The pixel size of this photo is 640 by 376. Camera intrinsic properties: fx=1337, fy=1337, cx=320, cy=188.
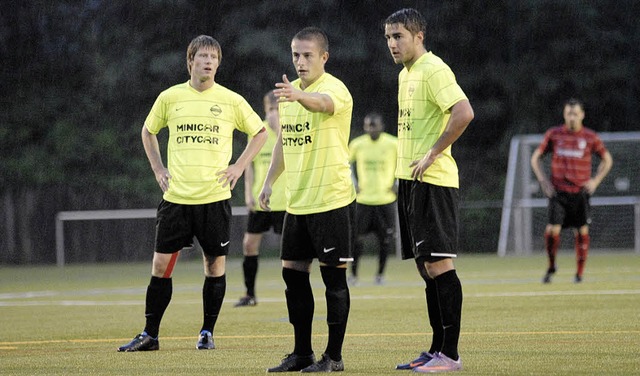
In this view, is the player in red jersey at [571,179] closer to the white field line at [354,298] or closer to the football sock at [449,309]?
the white field line at [354,298]

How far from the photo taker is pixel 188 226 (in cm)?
955

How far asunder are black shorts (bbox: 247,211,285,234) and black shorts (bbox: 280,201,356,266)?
6281mm

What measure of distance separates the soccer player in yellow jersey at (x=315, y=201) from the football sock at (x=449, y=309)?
56 cm

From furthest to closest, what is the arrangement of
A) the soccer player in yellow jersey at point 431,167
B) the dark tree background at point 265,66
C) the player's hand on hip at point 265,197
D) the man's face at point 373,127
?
the dark tree background at point 265,66, the man's face at point 373,127, the player's hand on hip at point 265,197, the soccer player in yellow jersey at point 431,167

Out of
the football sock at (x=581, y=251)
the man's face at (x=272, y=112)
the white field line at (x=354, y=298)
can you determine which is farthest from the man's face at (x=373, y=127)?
the man's face at (x=272, y=112)

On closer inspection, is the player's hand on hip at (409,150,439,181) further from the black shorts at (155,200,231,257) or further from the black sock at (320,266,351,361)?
the black shorts at (155,200,231,257)

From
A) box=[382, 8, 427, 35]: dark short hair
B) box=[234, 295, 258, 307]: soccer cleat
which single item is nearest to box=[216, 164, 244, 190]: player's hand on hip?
box=[382, 8, 427, 35]: dark short hair

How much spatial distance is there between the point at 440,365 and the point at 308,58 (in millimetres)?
1918

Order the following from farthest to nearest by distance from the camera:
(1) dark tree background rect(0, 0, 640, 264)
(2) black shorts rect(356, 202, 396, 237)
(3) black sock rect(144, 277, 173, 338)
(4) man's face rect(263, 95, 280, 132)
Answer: (1) dark tree background rect(0, 0, 640, 264), (2) black shorts rect(356, 202, 396, 237), (4) man's face rect(263, 95, 280, 132), (3) black sock rect(144, 277, 173, 338)

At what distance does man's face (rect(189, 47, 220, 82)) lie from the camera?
9.54m

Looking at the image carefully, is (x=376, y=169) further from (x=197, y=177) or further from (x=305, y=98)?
(x=305, y=98)

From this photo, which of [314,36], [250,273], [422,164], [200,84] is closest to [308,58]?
[314,36]

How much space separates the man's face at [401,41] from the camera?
7754 mm

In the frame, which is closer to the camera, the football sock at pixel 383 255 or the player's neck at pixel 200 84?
the player's neck at pixel 200 84
